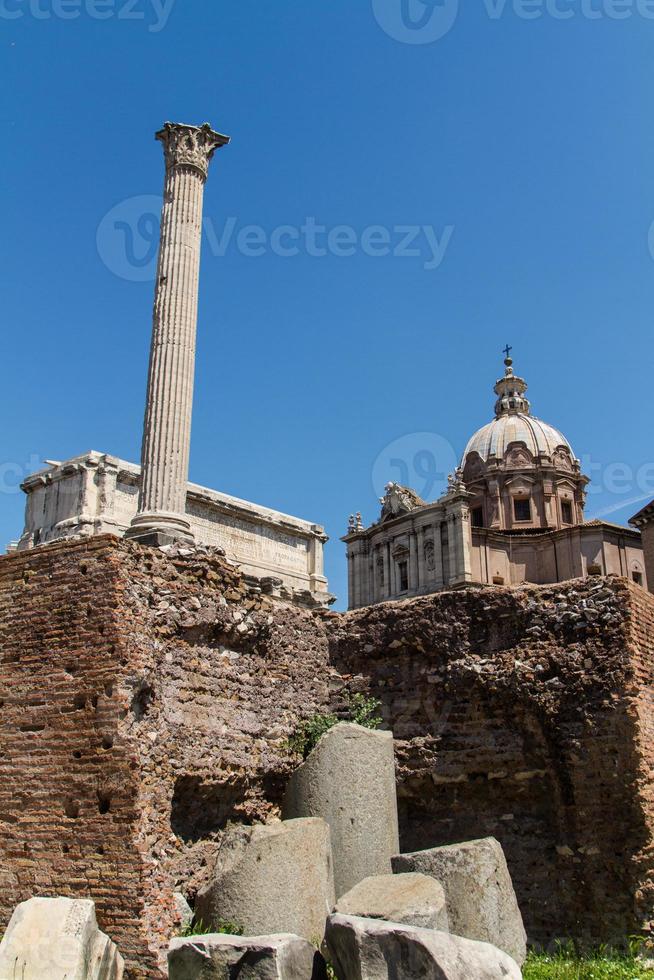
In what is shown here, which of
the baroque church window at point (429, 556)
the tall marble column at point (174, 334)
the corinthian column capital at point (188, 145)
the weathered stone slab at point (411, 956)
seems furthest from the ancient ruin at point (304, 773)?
the baroque church window at point (429, 556)

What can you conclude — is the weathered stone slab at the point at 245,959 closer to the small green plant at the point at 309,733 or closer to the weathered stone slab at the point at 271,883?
the weathered stone slab at the point at 271,883

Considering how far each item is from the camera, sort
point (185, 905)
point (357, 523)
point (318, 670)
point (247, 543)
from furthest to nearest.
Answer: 1. point (357, 523)
2. point (247, 543)
3. point (318, 670)
4. point (185, 905)

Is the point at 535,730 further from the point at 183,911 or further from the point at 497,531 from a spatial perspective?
the point at 497,531

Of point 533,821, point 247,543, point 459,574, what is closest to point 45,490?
point 247,543

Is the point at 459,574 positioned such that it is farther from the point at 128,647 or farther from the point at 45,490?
the point at 128,647

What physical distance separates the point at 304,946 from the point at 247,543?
99.6 ft

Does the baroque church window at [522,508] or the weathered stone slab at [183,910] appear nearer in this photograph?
the weathered stone slab at [183,910]

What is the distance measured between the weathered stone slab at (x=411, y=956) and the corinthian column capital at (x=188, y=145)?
1420 cm

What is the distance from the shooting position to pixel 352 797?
31.4 ft

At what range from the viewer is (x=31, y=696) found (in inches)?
353

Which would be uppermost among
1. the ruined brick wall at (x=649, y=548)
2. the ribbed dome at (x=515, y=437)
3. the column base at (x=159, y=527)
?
the ribbed dome at (x=515, y=437)

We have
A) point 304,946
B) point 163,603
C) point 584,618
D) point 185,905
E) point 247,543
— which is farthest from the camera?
point 247,543

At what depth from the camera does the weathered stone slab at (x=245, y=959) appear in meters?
6.79

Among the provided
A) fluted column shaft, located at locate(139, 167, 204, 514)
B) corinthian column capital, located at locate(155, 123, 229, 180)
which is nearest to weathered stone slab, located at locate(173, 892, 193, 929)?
fluted column shaft, located at locate(139, 167, 204, 514)
